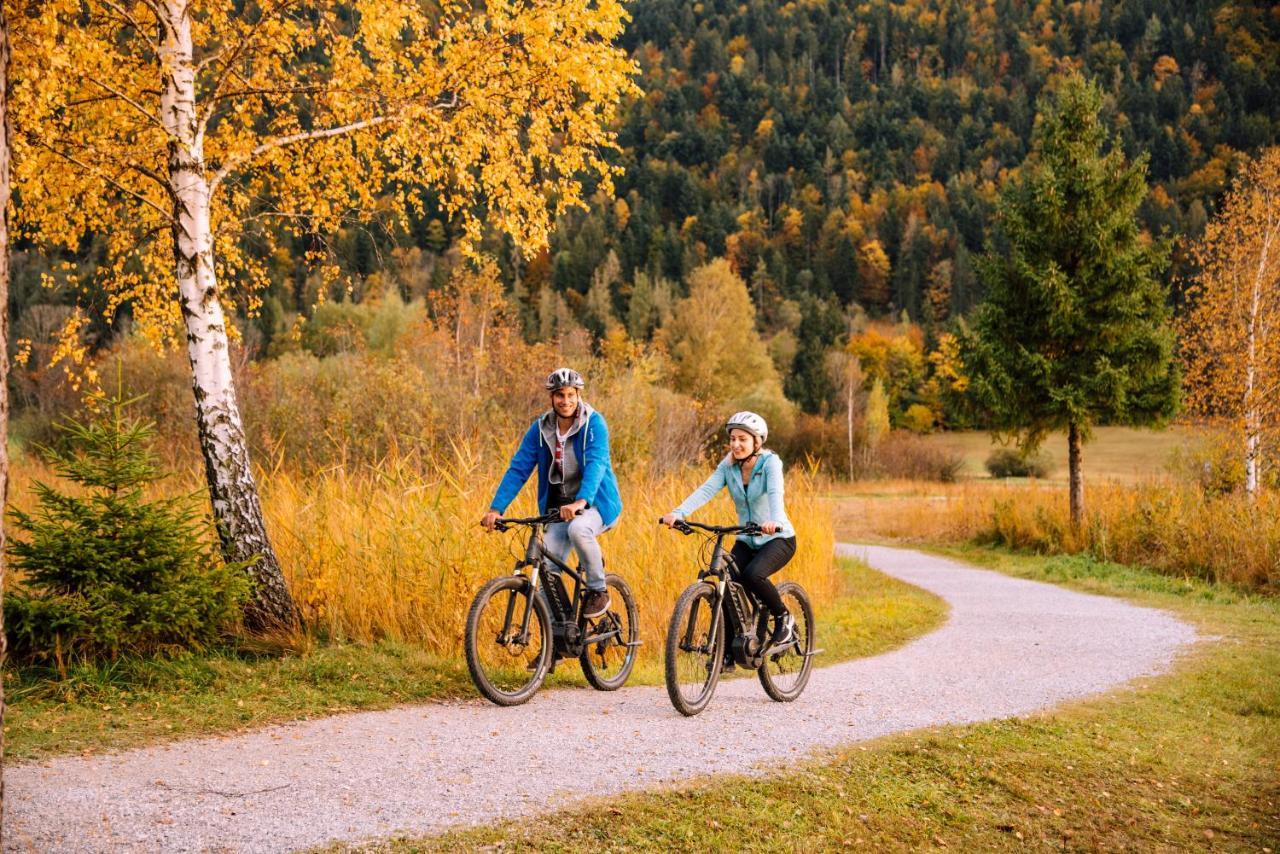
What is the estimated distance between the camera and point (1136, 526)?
20047mm

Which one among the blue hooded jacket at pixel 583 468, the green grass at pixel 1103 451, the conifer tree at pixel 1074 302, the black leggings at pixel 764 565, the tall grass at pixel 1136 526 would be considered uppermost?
the conifer tree at pixel 1074 302

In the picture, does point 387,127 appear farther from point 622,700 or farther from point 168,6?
point 622,700

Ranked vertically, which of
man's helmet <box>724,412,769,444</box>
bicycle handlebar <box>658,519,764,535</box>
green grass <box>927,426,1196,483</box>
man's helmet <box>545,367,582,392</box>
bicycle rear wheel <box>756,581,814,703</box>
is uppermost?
man's helmet <box>545,367,582,392</box>

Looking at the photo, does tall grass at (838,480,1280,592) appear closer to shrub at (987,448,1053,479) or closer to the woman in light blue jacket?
the woman in light blue jacket

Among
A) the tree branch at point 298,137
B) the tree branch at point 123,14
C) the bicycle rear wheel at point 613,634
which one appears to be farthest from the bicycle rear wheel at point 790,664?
the tree branch at point 123,14

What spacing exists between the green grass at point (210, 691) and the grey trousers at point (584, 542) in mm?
1196

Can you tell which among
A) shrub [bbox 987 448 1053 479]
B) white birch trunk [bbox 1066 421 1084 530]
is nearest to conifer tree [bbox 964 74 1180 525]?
white birch trunk [bbox 1066 421 1084 530]

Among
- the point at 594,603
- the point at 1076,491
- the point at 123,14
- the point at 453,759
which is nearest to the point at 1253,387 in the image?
the point at 1076,491

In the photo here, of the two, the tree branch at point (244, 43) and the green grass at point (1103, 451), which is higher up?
the tree branch at point (244, 43)

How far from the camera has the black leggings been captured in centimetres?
740

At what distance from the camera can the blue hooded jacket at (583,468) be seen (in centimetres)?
740

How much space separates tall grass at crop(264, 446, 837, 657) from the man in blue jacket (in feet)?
5.76

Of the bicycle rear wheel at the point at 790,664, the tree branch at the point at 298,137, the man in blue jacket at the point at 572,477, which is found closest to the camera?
the man in blue jacket at the point at 572,477

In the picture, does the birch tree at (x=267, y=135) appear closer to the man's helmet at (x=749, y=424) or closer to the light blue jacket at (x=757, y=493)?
the man's helmet at (x=749, y=424)
